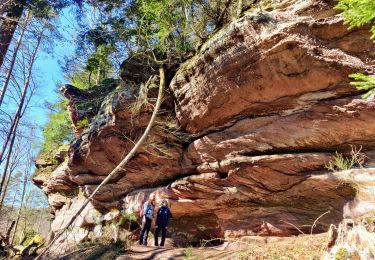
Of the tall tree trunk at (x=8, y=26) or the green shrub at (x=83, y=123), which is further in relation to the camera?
→ the green shrub at (x=83, y=123)

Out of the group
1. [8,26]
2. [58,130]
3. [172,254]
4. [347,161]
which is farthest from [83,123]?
[347,161]

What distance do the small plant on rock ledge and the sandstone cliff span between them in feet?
0.54

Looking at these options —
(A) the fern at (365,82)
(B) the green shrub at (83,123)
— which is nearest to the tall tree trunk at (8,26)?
(B) the green shrub at (83,123)

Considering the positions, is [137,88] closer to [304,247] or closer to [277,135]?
[277,135]

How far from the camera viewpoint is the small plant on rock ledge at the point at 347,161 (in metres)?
7.93

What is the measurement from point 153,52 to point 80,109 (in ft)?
17.1

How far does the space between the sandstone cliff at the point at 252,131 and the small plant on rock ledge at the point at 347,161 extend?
16 cm

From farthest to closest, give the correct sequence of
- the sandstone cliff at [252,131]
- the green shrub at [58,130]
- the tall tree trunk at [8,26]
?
1. the green shrub at [58,130]
2. the tall tree trunk at [8,26]
3. the sandstone cliff at [252,131]

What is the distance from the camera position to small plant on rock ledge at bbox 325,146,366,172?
26.0 feet

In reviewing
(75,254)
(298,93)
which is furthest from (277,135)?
(75,254)

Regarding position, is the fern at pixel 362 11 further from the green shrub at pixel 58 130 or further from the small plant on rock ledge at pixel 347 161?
the green shrub at pixel 58 130

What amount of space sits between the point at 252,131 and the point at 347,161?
8.85 ft

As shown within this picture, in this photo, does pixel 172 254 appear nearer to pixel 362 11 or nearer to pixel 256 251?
pixel 256 251

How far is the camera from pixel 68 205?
52.3 feet
